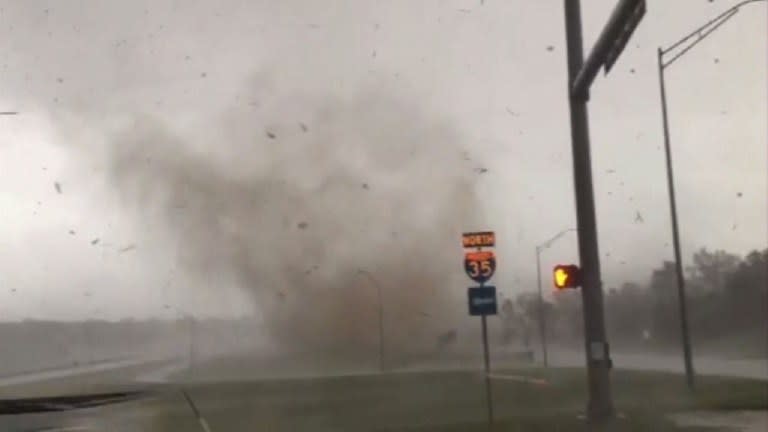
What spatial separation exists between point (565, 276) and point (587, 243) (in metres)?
0.78

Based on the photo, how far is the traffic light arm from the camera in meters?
11.2

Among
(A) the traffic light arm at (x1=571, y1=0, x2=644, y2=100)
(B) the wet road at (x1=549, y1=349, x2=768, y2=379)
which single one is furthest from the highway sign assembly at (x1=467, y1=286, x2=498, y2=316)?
(B) the wet road at (x1=549, y1=349, x2=768, y2=379)

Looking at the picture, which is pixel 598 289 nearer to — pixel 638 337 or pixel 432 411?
pixel 432 411

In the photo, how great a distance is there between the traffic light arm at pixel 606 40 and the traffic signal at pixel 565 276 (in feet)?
9.68

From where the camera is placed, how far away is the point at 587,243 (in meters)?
16.4

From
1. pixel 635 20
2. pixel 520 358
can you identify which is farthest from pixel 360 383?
pixel 635 20

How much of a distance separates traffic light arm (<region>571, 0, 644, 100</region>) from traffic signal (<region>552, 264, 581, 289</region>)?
2.95m

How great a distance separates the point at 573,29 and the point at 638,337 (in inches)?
490

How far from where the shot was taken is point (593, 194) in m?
16.6

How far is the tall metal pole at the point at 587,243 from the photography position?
15750 mm

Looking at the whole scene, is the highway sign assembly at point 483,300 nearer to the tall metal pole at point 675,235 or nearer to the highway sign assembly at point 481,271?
the highway sign assembly at point 481,271

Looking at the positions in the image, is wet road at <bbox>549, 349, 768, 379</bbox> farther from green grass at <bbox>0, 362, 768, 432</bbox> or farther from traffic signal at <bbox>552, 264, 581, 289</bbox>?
traffic signal at <bbox>552, 264, 581, 289</bbox>

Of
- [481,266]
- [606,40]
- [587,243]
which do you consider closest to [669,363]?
[587,243]

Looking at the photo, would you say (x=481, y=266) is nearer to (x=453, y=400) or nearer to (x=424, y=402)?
(x=424, y=402)
